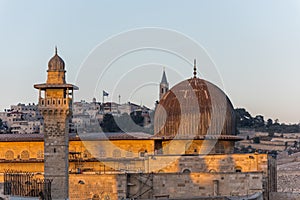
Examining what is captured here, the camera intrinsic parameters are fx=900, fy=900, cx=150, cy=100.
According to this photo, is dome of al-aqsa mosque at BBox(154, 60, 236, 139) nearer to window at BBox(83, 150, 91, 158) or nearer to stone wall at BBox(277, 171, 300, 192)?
window at BBox(83, 150, 91, 158)

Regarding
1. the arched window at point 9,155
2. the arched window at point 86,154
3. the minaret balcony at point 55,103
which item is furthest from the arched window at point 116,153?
the minaret balcony at point 55,103

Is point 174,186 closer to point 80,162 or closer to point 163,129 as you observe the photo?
point 163,129


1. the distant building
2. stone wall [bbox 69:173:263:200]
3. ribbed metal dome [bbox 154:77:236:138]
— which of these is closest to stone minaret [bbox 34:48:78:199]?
stone wall [bbox 69:173:263:200]

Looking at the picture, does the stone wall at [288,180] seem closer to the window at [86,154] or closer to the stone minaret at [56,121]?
the window at [86,154]

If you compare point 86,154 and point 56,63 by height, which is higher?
point 56,63

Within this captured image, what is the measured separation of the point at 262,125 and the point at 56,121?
80746 millimetres

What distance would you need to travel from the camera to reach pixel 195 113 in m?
36.8

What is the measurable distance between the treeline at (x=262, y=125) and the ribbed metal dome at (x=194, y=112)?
2471 inches

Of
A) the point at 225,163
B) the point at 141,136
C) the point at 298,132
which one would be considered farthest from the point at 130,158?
the point at 298,132

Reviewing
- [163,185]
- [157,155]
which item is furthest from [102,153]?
[163,185]

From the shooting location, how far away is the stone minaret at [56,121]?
1314 inches

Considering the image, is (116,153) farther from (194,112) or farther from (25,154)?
(194,112)

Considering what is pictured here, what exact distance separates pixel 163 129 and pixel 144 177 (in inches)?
147

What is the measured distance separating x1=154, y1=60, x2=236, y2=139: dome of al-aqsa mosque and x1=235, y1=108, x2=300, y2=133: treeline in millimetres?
62764
